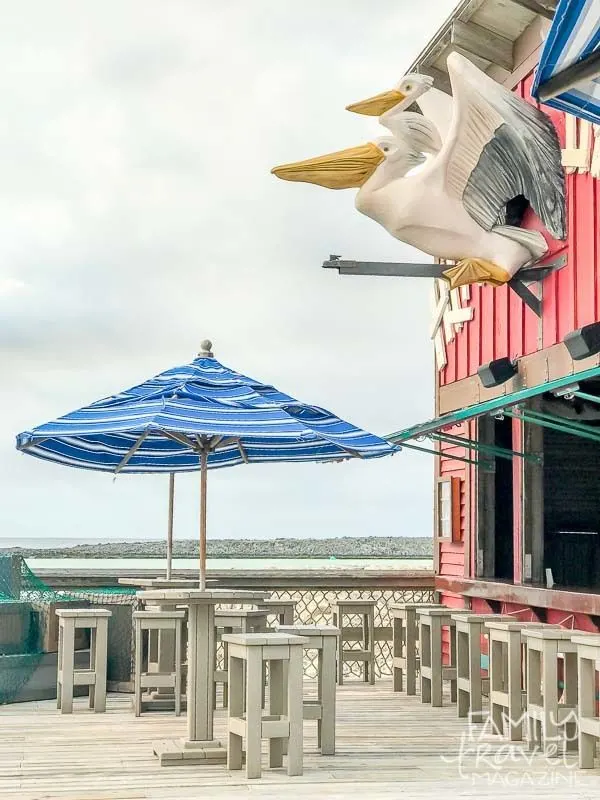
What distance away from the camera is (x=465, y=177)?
8.26 m

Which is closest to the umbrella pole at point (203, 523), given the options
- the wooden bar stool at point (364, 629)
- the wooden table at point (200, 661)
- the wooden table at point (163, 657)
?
the wooden table at point (200, 661)

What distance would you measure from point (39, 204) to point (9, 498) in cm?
956

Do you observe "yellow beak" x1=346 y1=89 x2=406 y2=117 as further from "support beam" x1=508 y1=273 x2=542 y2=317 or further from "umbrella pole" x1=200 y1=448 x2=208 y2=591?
"umbrella pole" x1=200 y1=448 x2=208 y2=591

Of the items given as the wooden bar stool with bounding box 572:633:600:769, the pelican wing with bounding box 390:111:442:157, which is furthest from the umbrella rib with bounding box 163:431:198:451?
the pelican wing with bounding box 390:111:442:157

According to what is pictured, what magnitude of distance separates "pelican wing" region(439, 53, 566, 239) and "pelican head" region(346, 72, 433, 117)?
0.31 metres

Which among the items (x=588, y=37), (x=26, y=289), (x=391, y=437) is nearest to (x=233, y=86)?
(x=26, y=289)

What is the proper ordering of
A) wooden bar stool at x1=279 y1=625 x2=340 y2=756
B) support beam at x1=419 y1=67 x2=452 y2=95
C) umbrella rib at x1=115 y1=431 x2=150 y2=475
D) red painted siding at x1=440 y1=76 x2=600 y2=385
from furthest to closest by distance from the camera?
1. support beam at x1=419 y1=67 x2=452 y2=95
2. red painted siding at x1=440 y1=76 x2=600 y2=385
3. umbrella rib at x1=115 y1=431 x2=150 y2=475
4. wooden bar stool at x1=279 y1=625 x2=340 y2=756

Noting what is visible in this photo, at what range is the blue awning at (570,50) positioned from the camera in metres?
3.57

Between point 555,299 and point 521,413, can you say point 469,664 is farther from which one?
Answer: point 555,299

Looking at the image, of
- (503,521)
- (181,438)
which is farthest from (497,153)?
(503,521)

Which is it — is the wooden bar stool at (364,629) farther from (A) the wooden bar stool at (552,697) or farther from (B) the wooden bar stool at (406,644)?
(A) the wooden bar stool at (552,697)

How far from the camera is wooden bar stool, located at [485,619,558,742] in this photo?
21.5 feet

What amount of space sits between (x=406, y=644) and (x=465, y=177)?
357 cm

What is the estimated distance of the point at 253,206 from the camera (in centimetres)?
1717
